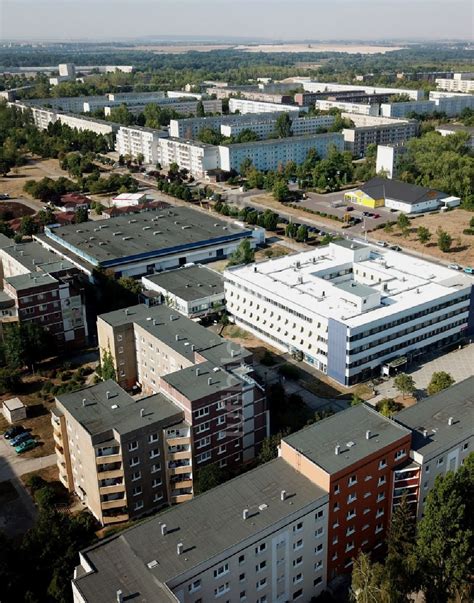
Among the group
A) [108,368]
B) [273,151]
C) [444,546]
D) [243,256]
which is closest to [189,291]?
[243,256]

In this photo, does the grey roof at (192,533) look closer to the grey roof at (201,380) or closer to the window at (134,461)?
the window at (134,461)

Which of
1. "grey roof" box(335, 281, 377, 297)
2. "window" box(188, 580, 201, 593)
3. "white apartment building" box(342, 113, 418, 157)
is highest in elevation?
"white apartment building" box(342, 113, 418, 157)

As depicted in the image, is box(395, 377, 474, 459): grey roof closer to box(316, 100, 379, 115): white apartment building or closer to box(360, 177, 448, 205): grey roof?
box(360, 177, 448, 205): grey roof

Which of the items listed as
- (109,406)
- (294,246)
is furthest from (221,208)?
(109,406)

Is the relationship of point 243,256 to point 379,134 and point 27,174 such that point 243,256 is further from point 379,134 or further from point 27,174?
point 379,134

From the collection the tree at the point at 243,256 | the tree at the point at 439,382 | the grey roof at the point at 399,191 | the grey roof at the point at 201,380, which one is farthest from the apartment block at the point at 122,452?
the grey roof at the point at 399,191

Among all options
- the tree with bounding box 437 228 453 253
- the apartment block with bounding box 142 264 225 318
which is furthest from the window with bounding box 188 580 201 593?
the tree with bounding box 437 228 453 253
